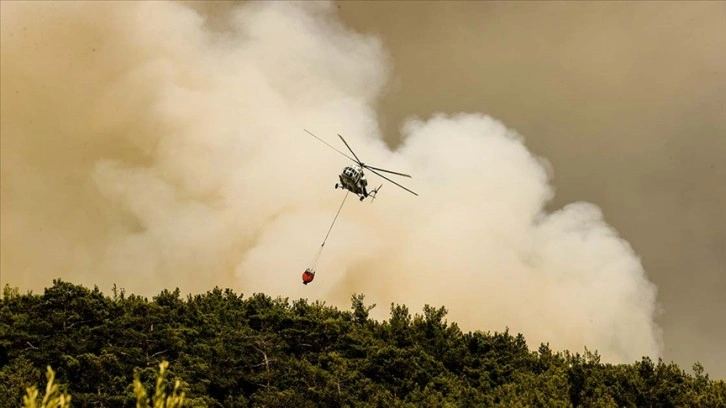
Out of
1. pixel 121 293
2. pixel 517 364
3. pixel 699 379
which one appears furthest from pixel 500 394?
pixel 121 293

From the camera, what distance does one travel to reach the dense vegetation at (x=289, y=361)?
57.7 meters

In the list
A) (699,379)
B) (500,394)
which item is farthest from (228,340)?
(699,379)

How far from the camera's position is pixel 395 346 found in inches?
2692

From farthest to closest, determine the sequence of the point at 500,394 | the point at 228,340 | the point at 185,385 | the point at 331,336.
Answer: the point at 331,336 → the point at 228,340 → the point at 500,394 → the point at 185,385

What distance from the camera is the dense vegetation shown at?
189ft

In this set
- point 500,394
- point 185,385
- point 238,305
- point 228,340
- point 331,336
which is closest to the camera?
point 185,385

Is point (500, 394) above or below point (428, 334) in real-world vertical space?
below

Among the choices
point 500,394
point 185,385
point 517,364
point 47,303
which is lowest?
point 185,385

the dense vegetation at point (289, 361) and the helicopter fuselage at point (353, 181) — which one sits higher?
the helicopter fuselage at point (353, 181)

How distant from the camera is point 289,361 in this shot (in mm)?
64812

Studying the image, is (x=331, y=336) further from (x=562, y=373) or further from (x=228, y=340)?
(x=562, y=373)

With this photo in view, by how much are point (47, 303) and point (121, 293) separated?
8.24 meters

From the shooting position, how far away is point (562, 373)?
61.3m

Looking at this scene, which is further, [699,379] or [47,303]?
[47,303]
